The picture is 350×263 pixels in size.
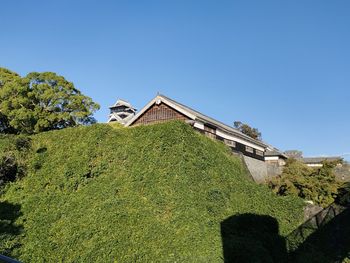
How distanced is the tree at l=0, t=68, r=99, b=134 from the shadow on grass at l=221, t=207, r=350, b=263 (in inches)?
693

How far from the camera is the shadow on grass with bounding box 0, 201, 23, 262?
9812mm

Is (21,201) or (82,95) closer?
(21,201)

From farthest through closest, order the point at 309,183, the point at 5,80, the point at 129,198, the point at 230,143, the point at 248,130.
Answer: the point at 248,130 < the point at 5,80 < the point at 230,143 < the point at 309,183 < the point at 129,198

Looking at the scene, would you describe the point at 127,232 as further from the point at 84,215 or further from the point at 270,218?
the point at 270,218

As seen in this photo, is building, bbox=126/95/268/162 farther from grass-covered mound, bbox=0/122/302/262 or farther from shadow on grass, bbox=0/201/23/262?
shadow on grass, bbox=0/201/23/262

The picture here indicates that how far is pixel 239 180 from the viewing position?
1488 centimetres

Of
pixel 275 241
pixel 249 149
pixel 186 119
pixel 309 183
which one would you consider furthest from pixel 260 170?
pixel 275 241

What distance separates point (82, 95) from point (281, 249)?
67.8 ft

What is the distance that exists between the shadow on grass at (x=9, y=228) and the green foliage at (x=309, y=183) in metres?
13.2

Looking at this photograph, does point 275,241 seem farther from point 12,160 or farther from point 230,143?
point 12,160

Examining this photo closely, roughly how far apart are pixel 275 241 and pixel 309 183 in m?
5.80

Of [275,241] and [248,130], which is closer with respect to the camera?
[275,241]

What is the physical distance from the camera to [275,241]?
43.1 feet

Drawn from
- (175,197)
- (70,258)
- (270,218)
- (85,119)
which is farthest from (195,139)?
(85,119)
